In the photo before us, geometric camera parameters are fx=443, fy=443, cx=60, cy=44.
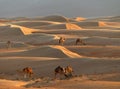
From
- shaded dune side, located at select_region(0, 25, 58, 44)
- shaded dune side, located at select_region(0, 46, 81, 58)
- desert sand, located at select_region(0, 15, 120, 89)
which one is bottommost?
desert sand, located at select_region(0, 15, 120, 89)

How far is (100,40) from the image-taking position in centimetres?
3416

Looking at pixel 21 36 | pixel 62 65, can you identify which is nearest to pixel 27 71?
pixel 62 65

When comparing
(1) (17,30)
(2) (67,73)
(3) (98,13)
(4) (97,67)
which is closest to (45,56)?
(4) (97,67)

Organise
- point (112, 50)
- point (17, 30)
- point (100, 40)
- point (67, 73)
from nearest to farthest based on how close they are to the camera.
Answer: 1. point (67, 73)
2. point (112, 50)
3. point (100, 40)
4. point (17, 30)

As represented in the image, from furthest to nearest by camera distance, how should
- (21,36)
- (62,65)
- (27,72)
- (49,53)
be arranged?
(21,36) → (49,53) → (62,65) → (27,72)

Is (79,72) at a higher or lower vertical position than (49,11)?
lower

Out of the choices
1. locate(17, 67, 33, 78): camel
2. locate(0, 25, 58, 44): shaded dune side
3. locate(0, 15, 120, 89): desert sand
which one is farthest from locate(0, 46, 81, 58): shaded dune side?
locate(0, 25, 58, 44): shaded dune side

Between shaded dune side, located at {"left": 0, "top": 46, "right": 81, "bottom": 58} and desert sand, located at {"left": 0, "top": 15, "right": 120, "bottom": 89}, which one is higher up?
shaded dune side, located at {"left": 0, "top": 46, "right": 81, "bottom": 58}

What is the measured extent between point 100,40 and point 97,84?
804 inches

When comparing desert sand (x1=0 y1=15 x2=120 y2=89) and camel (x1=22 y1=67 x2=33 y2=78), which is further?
camel (x1=22 y1=67 x2=33 y2=78)

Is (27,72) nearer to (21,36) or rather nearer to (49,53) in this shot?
(49,53)

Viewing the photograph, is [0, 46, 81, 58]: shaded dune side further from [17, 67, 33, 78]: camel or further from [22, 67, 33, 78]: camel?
[22, 67, 33, 78]: camel

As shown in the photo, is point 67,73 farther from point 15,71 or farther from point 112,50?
point 112,50

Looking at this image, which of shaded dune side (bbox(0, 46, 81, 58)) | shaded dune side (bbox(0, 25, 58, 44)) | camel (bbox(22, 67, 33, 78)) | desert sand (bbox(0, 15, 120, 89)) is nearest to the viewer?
desert sand (bbox(0, 15, 120, 89))
